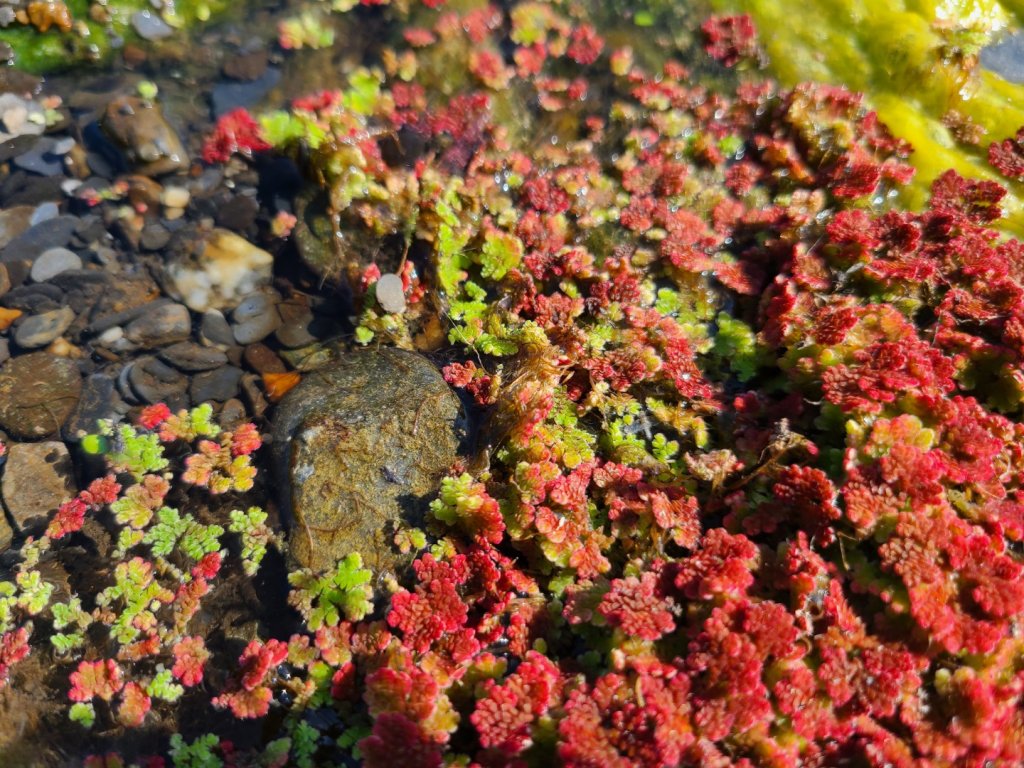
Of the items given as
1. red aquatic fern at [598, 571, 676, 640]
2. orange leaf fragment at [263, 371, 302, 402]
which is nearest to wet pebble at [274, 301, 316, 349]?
orange leaf fragment at [263, 371, 302, 402]

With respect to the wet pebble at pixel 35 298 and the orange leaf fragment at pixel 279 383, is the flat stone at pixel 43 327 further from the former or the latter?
the orange leaf fragment at pixel 279 383

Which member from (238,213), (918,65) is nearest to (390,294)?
(238,213)

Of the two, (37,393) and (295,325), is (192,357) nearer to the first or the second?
(295,325)

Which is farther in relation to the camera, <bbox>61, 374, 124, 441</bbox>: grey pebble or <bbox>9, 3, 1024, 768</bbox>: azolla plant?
<bbox>61, 374, 124, 441</bbox>: grey pebble

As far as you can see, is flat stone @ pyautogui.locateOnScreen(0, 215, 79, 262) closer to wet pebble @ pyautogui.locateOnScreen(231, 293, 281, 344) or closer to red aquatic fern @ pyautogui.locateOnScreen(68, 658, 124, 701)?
wet pebble @ pyautogui.locateOnScreen(231, 293, 281, 344)

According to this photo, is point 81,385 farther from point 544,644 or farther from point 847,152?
point 847,152

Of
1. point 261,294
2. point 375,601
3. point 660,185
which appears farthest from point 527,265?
point 375,601
